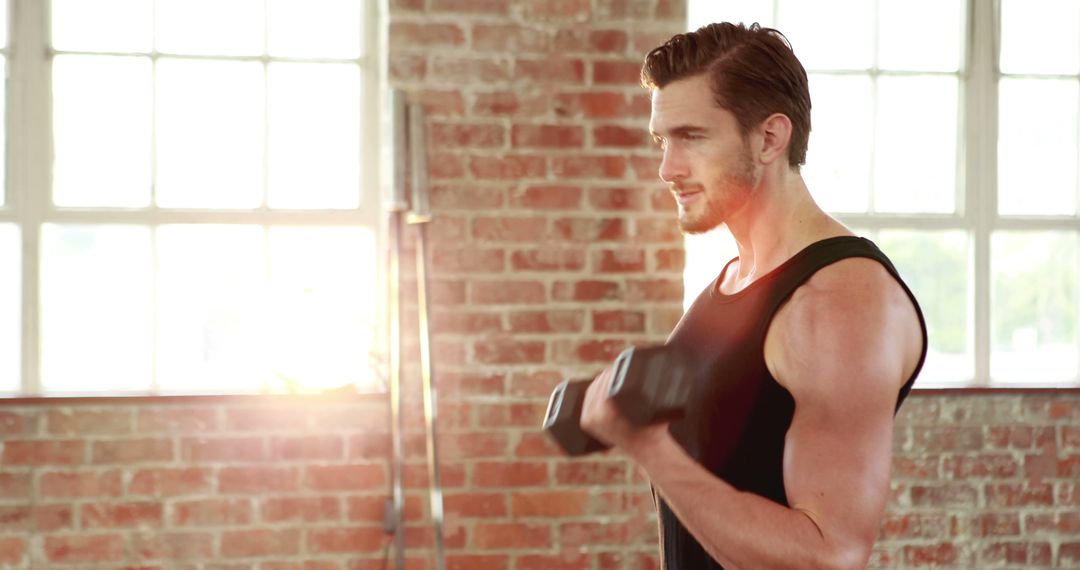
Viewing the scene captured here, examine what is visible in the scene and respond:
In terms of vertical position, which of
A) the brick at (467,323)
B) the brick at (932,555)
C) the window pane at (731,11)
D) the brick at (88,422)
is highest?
the window pane at (731,11)

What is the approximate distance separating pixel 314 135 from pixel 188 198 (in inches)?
15.8

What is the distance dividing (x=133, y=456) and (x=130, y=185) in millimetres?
768

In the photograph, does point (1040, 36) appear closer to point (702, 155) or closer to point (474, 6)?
point (474, 6)

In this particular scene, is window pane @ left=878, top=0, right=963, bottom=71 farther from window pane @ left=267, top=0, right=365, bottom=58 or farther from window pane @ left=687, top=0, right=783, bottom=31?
window pane @ left=267, top=0, right=365, bottom=58

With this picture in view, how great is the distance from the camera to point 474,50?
2.94m

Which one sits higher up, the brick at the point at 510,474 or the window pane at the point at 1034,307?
the window pane at the point at 1034,307

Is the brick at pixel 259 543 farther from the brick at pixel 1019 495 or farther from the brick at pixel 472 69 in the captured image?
the brick at pixel 1019 495

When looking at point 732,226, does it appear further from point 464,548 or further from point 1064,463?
point 1064,463

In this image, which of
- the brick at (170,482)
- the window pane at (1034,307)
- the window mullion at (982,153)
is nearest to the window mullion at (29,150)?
the brick at (170,482)

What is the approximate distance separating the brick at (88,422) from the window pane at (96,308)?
17cm

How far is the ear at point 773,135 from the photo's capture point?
1549 millimetres

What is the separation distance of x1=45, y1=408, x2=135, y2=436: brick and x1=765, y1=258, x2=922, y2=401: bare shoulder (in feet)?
6.71

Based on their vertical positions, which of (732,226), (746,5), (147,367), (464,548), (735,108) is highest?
(746,5)

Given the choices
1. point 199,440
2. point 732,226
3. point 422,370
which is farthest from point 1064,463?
point 199,440
